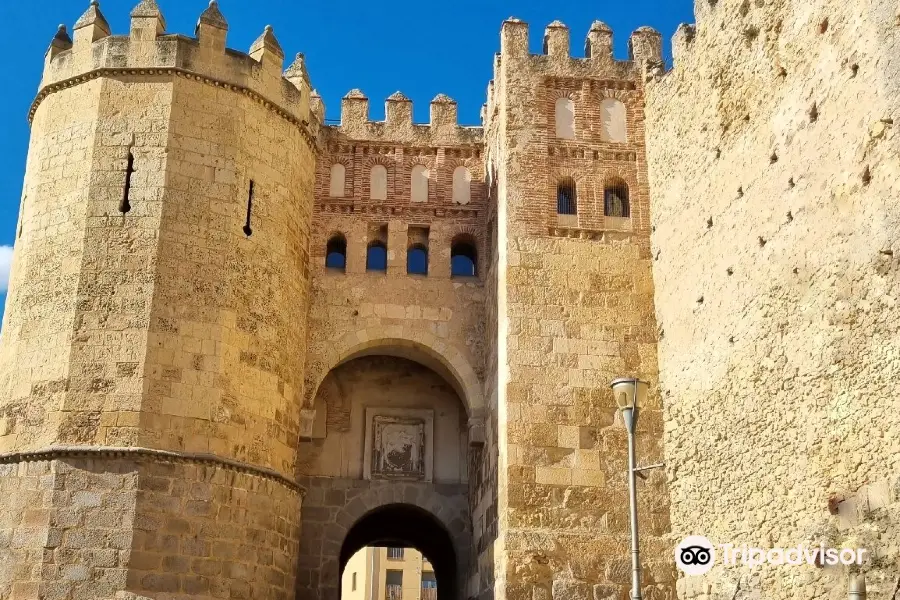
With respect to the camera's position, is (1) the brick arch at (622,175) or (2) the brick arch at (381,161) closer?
(1) the brick arch at (622,175)

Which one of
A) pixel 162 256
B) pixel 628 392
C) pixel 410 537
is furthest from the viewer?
pixel 410 537

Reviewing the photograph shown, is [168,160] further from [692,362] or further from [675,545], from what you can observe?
[675,545]

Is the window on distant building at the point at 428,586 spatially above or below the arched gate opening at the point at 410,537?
above

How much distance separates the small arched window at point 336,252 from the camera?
1445cm

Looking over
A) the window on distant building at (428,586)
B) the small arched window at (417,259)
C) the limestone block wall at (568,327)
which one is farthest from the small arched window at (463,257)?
the window on distant building at (428,586)

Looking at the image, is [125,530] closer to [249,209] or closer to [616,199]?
[249,209]

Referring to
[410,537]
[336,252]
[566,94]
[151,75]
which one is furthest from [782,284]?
[410,537]

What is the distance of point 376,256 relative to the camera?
1462 centimetres

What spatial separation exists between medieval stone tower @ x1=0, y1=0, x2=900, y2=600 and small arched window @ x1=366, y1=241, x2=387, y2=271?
4 centimetres

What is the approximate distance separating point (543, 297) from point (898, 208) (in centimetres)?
499

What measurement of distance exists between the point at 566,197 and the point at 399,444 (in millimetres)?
3932

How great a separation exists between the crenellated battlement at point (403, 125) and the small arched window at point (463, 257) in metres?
1.37

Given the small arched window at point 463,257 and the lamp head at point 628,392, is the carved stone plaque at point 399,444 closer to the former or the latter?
the small arched window at point 463,257

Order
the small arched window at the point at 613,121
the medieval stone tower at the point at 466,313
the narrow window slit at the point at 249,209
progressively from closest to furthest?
the medieval stone tower at the point at 466,313 < the narrow window slit at the point at 249,209 < the small arched window at the point at 613,121
